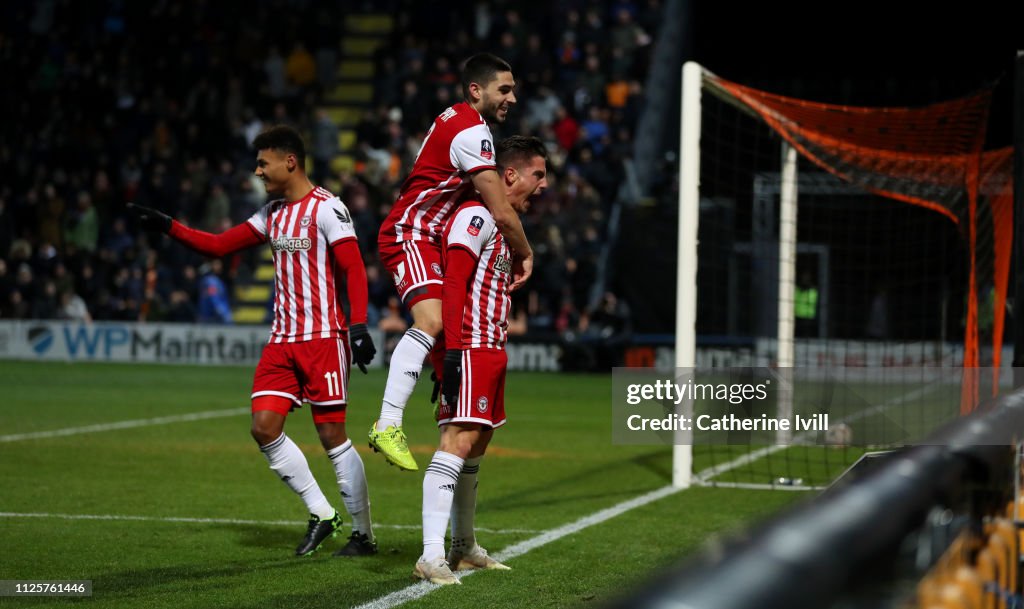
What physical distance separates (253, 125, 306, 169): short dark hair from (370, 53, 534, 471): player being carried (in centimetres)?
68

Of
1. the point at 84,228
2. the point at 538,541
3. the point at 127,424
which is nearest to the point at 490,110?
the point at 538,541

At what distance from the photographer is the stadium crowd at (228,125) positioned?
22.9 metres

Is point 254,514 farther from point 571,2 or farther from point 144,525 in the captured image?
point 571,2

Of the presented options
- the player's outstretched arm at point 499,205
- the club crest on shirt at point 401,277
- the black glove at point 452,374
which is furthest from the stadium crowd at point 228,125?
the black glove at point 452,374

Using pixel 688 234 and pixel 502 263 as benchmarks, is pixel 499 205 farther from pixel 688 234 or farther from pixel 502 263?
pixel 688 234

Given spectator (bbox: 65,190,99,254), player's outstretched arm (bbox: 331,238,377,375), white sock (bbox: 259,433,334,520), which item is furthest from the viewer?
spectator (bbox: 65,190,99,254)

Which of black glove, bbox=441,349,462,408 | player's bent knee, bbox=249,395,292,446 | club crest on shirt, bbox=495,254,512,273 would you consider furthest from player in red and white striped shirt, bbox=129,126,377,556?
black glove, bbox=441,349,462,408

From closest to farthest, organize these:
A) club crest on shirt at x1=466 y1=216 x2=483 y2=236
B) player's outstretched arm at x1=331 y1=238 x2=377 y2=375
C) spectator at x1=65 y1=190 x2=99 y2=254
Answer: club crest on shirt at x1=466 y1=216 x2=483 y2=236 → player's outstretched arm at x1=331 y1=238 x2=377 y2=375 → spectator at x1=65 y1=190 x2=99 y2=254

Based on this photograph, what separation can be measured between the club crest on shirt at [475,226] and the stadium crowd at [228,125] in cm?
1581

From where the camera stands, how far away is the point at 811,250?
59.5 ft

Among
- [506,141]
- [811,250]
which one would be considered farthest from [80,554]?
[811,250]

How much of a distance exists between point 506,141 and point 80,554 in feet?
8.71

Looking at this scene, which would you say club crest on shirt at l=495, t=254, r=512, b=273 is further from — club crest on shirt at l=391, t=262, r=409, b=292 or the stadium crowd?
the stadium crowd

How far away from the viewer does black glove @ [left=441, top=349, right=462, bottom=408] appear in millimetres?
5199
